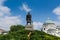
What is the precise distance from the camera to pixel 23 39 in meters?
30.2

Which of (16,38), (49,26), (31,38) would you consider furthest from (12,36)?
(49,26)

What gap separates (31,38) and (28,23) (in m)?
6.28

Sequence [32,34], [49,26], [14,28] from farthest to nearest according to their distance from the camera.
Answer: [49,26] → [14,28] → [32,34]

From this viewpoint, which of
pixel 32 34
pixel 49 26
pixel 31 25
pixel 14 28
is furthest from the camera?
pixel 49 26

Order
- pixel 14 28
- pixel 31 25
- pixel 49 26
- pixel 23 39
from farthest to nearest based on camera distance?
pixel 49 26 → pixel 14 28 → pixel 31 25 → pixel 23 39

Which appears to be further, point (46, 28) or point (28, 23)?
point (46, 28)

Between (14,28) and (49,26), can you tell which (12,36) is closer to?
(14,28)

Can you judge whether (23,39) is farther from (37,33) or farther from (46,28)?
(46,28)

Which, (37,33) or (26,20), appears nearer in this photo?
(37,33)

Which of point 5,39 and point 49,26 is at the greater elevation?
point 49,26

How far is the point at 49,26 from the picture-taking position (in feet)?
248

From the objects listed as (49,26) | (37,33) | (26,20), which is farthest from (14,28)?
(37,33)

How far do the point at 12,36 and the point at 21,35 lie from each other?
141 cm

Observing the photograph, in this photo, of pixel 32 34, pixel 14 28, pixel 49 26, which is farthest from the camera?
pixel 49 26
